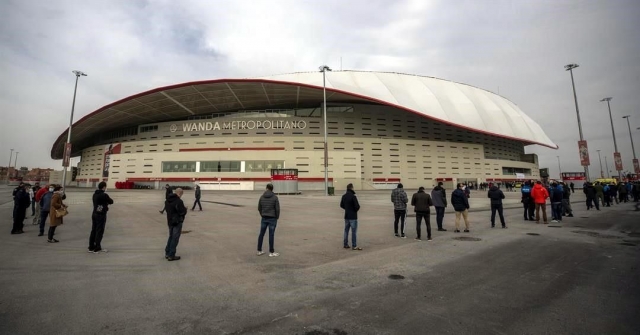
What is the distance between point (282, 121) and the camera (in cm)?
4512

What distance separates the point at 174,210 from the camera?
20.0 ft

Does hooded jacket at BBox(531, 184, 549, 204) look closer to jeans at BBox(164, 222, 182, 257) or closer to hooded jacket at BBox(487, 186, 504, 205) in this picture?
hooded jacket at BBox(487, 186, 504, 205)

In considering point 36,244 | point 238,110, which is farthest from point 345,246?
point 238,110

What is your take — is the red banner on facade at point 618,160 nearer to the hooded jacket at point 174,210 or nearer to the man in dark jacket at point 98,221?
the hooded jacket at point 174,210

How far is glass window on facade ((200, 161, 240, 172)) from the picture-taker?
43188 millimetres

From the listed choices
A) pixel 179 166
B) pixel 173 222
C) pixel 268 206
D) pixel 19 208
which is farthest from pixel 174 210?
pixel 179 166

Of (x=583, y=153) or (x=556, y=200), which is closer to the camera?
(x=556, y=200)

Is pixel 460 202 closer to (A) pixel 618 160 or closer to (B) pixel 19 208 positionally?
(B) pixel 19 208

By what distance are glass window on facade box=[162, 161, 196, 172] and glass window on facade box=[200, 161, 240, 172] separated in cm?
173

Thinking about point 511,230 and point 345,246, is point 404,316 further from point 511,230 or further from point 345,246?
point 511,230

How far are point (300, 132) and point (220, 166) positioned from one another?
13.9 meters

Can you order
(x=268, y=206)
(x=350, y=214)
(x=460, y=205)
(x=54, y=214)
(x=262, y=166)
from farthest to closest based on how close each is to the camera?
(x=262, y=166) < (x=460, y=205) < (x=54, y=214) < (x=350, y=214) < (x=268, y=206)

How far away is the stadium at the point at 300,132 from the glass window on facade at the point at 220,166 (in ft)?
0.52

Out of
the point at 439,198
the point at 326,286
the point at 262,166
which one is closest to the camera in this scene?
the point at 326,286
